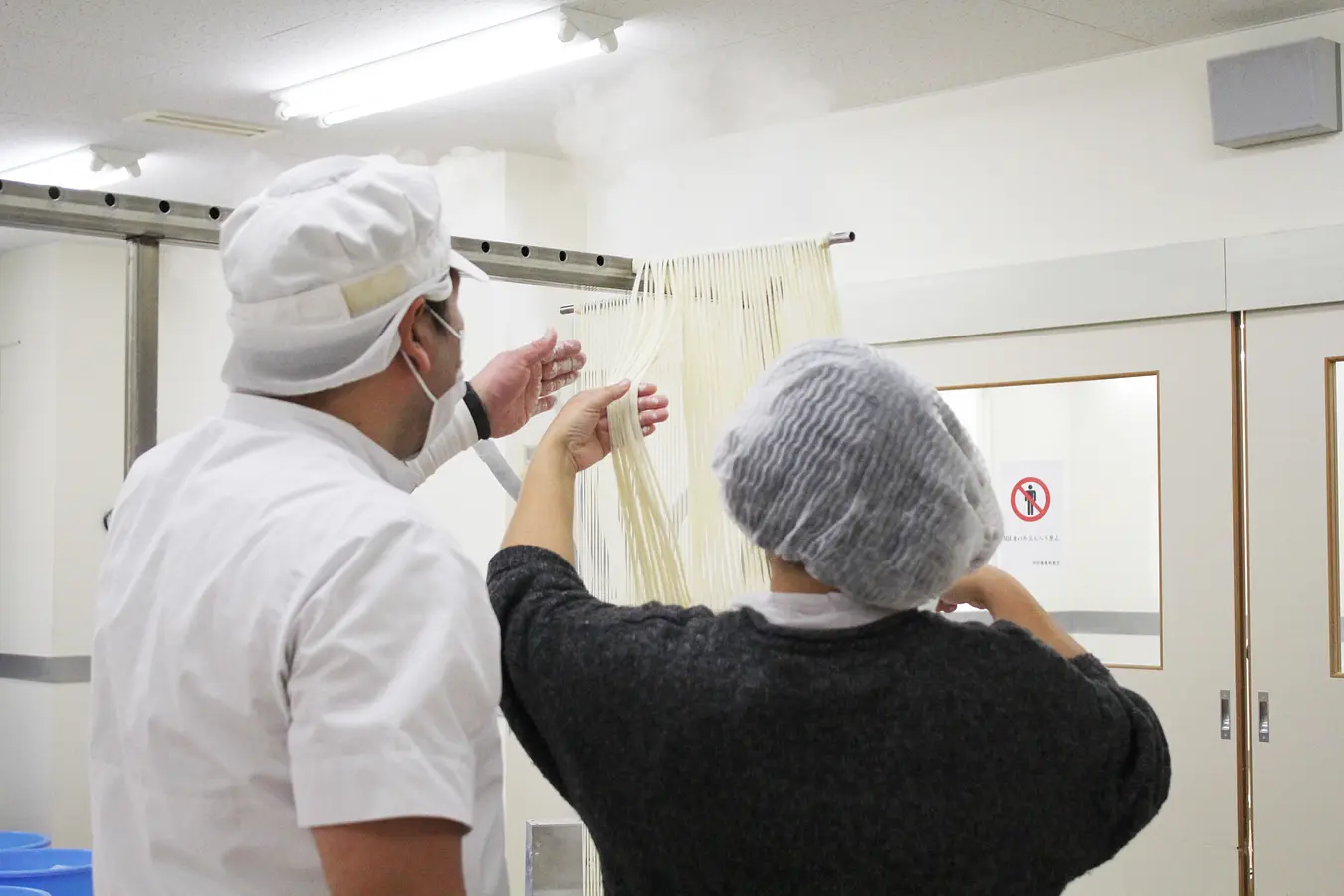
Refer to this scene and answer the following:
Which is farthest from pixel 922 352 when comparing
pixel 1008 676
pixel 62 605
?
pixel 62 605

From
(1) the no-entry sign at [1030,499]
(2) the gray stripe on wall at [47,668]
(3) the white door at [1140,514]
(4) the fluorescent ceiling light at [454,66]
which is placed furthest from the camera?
(2) the gray stripe on wall at [47,668]

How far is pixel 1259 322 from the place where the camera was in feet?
10.7

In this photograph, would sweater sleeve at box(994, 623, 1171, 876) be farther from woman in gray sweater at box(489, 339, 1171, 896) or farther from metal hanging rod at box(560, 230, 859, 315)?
metal hanging rod at box(560, 230, 859, 315)

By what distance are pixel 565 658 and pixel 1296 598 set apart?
2489mm

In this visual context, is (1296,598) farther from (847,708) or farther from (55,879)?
(55,879)

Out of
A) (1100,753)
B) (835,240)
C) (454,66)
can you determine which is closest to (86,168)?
(454,66)

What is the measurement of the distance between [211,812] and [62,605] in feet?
14.7

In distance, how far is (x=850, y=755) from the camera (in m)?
1.16

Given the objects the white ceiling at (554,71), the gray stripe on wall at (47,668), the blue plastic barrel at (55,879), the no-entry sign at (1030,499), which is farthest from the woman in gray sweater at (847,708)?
the gray stripe on wall at (47,668)

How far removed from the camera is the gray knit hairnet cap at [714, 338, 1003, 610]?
1.17 meters

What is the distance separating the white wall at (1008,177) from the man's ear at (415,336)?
77.9 inches

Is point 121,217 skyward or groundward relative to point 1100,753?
skyward

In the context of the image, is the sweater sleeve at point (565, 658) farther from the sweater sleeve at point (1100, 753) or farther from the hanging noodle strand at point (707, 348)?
the hanging noodle strand at point (707, 348)

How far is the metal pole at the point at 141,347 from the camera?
5.55 ft
